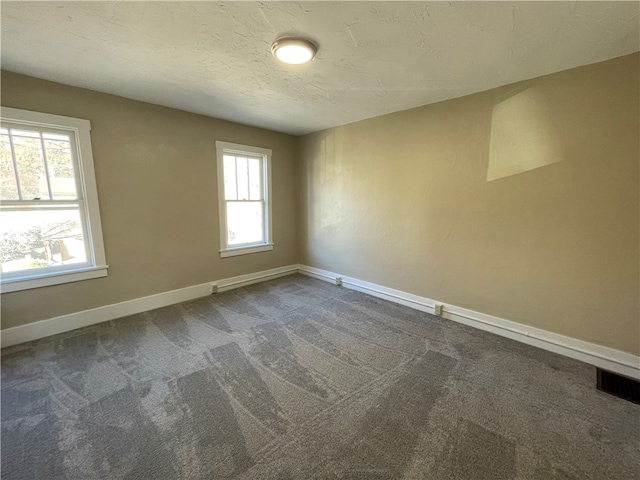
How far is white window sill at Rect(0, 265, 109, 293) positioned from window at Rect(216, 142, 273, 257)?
146cm

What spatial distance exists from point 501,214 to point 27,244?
A: 4.64 m

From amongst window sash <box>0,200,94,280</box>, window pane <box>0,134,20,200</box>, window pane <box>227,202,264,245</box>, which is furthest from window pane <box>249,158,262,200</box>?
window pane <box>0,134,20,200</box>

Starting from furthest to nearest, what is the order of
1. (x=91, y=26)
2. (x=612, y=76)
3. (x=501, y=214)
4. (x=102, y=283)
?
(x=102, y=283) → (x=501, y=214) → (x=612, y=76) → (x=91, y=26)

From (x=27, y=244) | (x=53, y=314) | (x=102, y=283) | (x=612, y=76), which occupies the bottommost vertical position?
(x=53, y=314)

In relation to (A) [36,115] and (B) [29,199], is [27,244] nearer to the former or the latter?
(B) [29,199]

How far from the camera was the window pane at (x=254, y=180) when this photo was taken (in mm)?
4297

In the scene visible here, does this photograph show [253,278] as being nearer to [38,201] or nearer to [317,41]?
[38,201]

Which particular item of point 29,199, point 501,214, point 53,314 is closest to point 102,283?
point 53,314

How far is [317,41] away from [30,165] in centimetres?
287

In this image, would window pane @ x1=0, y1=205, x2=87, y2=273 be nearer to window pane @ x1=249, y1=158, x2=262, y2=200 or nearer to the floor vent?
window pane @ x1=249, y1=158, x2=262, y2=200

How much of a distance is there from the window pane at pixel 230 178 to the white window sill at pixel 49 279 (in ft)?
5.80

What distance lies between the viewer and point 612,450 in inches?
58.6

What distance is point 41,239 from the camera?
266cm

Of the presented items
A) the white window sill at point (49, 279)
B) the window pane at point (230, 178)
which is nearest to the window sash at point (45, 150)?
the white window sill at point (49, 279)
